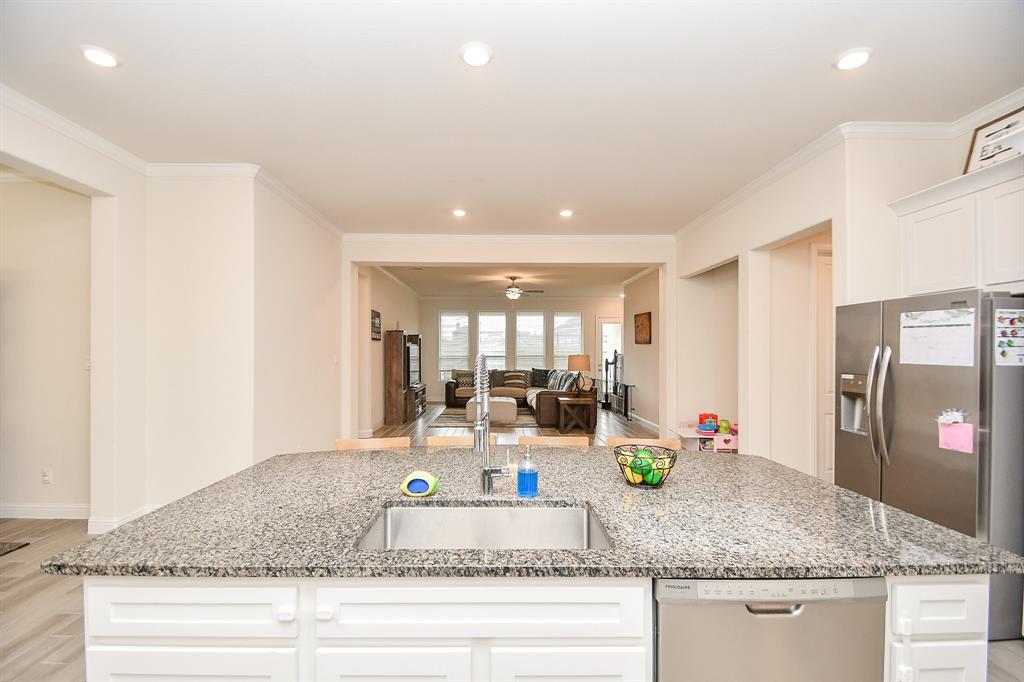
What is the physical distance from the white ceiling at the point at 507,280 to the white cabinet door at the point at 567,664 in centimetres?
637

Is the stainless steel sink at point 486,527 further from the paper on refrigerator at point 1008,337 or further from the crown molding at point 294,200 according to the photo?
the crown molding at point 294,200

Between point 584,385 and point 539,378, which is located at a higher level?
point 584,385

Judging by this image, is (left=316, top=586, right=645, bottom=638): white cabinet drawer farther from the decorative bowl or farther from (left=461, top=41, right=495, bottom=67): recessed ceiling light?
(left=461, top=41, right=495, bottom=67): recessed ceiling light

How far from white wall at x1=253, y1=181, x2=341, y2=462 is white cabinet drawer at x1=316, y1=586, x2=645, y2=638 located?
3.04m

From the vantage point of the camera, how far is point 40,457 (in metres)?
4.06

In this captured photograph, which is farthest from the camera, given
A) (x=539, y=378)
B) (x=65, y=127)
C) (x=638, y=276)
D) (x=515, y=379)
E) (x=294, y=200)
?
(x=539, y=378)

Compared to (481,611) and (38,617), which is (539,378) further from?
(481,611)

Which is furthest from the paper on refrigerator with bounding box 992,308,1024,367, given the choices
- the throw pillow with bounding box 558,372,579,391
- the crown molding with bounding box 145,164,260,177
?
the throw pillow with bounding box 558,372,579,391

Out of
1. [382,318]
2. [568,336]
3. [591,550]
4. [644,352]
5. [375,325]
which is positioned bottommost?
[591,550]

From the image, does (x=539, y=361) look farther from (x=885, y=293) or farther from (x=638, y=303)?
(x=885, y=293)

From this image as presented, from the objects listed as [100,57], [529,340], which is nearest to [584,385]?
[529,340]

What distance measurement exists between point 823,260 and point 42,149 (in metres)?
5.74

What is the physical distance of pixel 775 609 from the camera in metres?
1.18

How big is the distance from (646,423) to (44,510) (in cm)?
741
